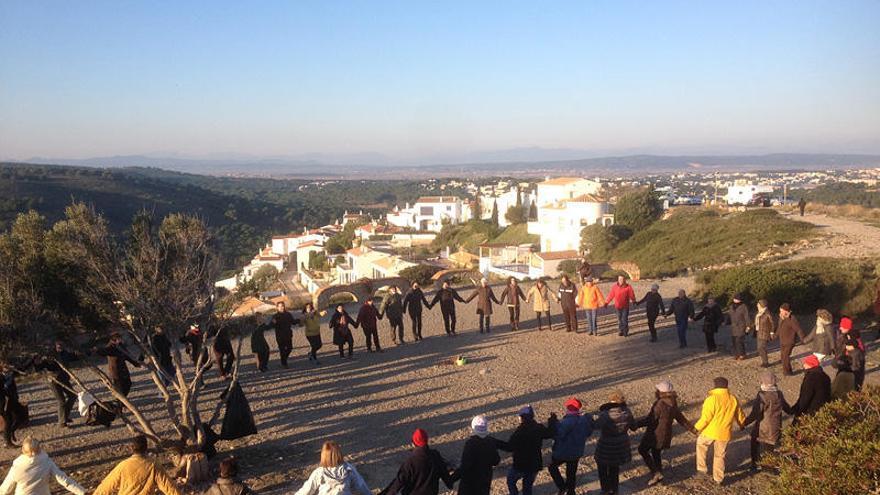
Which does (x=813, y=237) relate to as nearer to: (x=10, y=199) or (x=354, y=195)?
(x=10, y=199)

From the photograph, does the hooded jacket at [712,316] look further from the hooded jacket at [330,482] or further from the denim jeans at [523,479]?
the hooded jacket at [330,482]

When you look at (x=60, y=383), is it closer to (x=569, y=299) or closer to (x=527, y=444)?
(x=527, y=444)

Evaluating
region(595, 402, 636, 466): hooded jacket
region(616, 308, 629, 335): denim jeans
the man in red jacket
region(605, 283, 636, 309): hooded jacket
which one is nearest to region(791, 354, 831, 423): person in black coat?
region(595, 402, 636, 466): hooded jacket

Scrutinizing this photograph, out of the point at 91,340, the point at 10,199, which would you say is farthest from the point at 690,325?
the point at 10,199

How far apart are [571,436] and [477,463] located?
3.87 ft

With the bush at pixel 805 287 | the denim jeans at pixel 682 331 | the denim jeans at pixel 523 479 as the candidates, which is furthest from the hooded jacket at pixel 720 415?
the bush at pixel 805 287

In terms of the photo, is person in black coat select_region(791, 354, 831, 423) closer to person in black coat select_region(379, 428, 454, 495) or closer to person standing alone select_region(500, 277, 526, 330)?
person in black coat select_region(379, 428, 454, 495)

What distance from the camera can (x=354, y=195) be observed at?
197 m

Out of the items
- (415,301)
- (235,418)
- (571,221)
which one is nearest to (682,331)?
(415,301)

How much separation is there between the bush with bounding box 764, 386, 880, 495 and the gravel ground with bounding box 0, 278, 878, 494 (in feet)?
4.97

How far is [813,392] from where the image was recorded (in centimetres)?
691

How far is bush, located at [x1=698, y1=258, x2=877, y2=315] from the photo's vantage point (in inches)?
577

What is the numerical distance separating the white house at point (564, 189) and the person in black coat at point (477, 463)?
65.3 metres

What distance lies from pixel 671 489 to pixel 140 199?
342 feet
